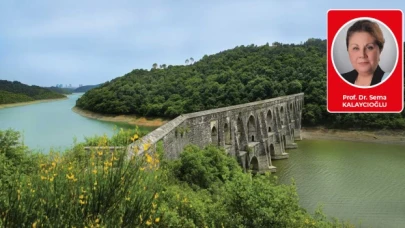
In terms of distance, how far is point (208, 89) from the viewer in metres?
55.1

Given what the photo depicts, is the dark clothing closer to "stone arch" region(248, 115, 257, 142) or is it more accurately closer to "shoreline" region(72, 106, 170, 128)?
"stone arch" region(248, 115, 257, 142)

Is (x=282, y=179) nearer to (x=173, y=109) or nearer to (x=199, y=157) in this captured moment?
(x=199, y=157)

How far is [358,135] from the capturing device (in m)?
42.9

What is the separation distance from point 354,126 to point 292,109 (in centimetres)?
763

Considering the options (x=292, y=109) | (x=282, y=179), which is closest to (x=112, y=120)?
(x=292, y=109)

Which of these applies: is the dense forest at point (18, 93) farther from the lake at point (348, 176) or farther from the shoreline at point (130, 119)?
the lake at point (348, 176)

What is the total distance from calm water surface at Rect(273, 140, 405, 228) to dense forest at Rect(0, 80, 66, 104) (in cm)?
7132

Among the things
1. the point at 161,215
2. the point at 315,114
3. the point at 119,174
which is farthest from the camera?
the point at 315,114

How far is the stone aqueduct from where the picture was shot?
14.8 meters

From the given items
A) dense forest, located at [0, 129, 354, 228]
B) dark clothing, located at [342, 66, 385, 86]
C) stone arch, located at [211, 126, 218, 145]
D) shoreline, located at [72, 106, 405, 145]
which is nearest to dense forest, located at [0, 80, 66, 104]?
shoreline, located at [72, 106, 405, 145]

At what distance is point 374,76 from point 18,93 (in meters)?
105

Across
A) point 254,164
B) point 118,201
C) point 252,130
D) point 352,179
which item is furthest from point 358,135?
point 118,201

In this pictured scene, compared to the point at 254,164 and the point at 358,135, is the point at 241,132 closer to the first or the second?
the point at 254,164

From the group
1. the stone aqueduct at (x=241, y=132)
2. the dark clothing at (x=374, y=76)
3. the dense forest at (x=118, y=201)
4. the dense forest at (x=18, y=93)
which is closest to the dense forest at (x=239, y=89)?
the stone aqueduct at (x=241, y=132)
